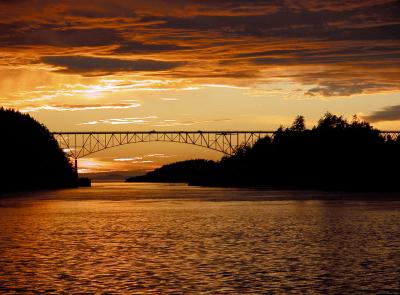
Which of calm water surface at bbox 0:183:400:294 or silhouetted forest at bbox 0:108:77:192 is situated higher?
silhouetted forest at bbox 0:108:77:192

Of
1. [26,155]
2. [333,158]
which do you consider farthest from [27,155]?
[333,158]

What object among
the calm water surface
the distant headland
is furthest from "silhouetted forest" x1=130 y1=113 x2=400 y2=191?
the calm water surface

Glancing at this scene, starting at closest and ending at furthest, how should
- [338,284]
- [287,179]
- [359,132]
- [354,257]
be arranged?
1. [338,284]
2. [354,257]
3. [359,132]
4. [287,179]

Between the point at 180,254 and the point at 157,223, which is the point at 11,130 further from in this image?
the point at 180,254

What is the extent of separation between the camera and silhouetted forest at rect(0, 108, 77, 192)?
156 metres

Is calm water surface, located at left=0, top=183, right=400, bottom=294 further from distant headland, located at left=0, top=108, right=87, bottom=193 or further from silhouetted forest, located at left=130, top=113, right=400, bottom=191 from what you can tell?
distant headland, located at left=0, top=108, right=87, bottom=193

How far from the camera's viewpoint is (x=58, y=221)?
188 ft

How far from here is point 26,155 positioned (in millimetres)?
160000

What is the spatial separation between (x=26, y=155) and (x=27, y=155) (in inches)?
15.5

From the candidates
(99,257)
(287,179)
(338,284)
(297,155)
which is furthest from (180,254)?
(287,179)

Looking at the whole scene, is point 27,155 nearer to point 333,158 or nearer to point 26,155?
point 26,155

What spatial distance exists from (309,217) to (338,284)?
3435 centimetres

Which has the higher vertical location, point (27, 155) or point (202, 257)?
point (27, 155)

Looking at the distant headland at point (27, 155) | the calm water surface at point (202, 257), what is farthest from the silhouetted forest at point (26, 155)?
the calm water surface at point (202, 257)
